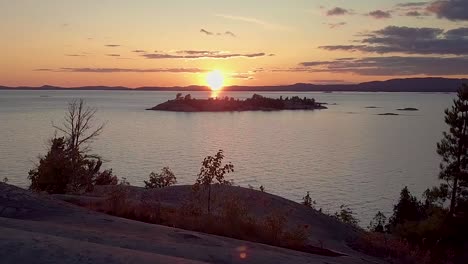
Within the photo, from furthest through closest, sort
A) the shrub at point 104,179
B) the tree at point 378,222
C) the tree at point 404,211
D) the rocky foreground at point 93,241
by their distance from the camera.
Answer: the shrub at point 104,179 < the tree at point 404,211 < the tree at point 378,222 < the rocky foreground at point 93,241

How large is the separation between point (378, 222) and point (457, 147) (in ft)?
30.6

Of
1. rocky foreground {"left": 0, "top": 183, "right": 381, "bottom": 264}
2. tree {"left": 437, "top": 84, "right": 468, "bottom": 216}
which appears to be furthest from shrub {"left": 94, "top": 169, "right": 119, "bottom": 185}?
rocky foreground {"left": 0, "top": 183, "right": 381, "bottom": 264}

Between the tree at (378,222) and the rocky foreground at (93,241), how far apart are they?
25.4 meters

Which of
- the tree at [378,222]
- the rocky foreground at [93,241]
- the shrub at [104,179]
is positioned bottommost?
the tree at [378,222]

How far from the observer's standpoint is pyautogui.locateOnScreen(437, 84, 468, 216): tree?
42928 mm

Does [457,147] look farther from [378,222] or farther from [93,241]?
[93,241]

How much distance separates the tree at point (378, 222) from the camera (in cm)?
3977

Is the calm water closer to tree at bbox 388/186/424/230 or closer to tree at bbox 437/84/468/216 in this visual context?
tree at bbox 388/186/424/230

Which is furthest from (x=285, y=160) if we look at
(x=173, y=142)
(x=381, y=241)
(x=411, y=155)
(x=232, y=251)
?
(x=232, y=251)

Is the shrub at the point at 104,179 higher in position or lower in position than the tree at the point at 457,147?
lower

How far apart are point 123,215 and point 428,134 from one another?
105 m

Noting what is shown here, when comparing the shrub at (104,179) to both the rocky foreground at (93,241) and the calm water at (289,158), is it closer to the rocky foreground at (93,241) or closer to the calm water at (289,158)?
the calm water at (289,158)

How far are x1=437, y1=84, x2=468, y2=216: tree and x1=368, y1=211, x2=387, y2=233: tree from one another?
5.42 metres

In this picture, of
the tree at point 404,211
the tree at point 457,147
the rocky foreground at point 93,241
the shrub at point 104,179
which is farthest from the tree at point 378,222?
the rocky foreground at point 93,241
